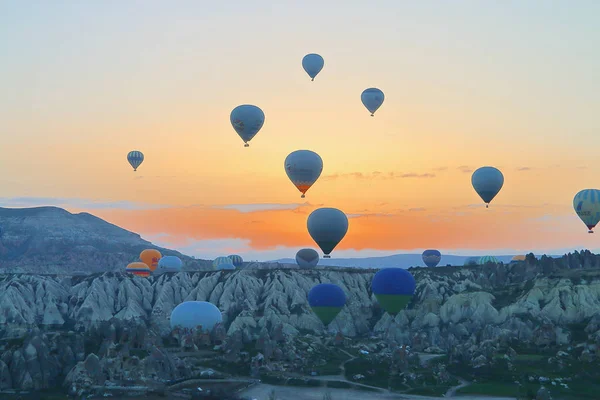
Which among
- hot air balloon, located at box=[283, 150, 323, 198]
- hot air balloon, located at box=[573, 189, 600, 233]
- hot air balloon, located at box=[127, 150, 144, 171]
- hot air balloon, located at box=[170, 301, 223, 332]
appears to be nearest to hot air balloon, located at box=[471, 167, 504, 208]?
hot air balloon, located at box=[573, 189, 600, 233]

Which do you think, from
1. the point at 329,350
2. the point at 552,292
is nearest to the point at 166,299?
the point at 329,350

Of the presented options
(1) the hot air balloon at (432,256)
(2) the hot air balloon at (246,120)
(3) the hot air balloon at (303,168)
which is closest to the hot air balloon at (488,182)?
(3) the hot air balloon at (303,168)

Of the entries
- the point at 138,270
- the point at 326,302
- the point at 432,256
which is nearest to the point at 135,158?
the point at 138,270

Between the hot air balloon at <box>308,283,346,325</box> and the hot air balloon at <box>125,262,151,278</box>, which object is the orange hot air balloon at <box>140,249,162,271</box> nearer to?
the hot air balloon at <box>125,262,151,278</box>

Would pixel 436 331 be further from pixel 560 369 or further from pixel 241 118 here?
pixel 241 118

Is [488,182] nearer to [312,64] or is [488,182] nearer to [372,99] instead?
[372,99]

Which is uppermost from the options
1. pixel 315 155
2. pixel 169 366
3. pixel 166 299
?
pixel 315 155

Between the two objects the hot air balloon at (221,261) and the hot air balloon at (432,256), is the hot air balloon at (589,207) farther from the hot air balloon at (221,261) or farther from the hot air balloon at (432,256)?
the hot air balloon at (221,261)

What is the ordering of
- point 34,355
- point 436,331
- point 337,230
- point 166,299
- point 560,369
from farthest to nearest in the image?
point 166,299 → point 436,331 → point 337,230 → point 560,369 → point 34,355
